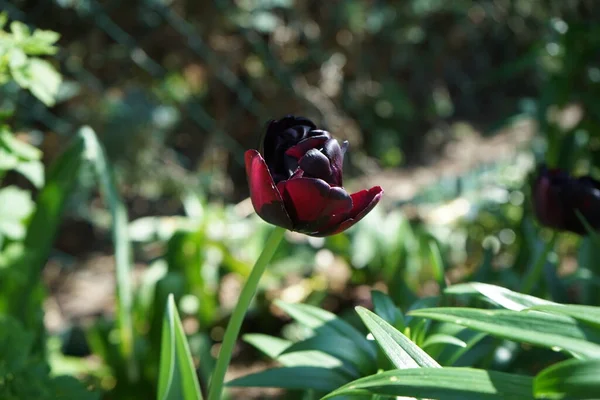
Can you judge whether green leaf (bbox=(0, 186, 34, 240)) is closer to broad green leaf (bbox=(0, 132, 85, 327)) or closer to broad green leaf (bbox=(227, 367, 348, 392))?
broad green leaf (bbox=(0, 132, 85, 327))

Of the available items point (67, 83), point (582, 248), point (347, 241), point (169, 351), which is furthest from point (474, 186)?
point (169, 351)

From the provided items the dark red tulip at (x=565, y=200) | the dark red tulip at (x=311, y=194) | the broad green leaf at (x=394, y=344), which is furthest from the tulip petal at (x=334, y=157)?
the dark red tulip at (x=565, y=200)

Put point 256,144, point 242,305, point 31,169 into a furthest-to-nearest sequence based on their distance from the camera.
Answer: point 256,144, point 31,169, point 242,305

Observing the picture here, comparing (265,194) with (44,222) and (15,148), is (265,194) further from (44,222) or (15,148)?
(44,222)

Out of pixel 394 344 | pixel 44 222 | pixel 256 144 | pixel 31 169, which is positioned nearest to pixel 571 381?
pixel 394 344

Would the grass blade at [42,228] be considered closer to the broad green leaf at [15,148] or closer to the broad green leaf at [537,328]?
the broad green leaf at [15,148]

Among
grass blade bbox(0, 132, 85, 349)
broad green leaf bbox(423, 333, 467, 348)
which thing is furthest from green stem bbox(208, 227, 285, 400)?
grass blade bbox(0, 132, 85, 349)
